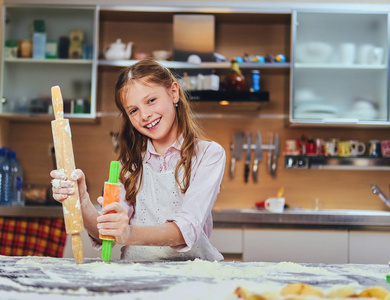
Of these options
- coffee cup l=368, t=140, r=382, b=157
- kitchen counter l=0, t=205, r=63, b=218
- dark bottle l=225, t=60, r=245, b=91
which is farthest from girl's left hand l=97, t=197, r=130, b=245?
coffee cup l=368, t=140, r=382, b=157

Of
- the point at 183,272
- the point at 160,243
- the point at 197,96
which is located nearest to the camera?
the point at 183,272

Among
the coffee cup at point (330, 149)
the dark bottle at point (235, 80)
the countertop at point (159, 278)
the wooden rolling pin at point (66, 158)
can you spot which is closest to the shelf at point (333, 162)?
the coffee cup at point (330, 149)

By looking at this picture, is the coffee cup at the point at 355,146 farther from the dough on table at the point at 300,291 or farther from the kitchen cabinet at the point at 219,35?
the dough on table at the point at 300,291

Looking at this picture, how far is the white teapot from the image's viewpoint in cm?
324

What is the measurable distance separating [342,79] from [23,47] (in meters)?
1.94

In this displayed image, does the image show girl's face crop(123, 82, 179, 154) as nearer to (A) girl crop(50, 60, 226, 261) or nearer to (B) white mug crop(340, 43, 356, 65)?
(A) girl crop(50, 60, 226, 261)

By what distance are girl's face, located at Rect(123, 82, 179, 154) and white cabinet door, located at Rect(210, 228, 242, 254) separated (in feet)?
4.47

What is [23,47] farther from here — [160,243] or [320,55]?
[160,243]

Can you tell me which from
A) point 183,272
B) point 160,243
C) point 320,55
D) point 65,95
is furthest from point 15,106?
point 183,272

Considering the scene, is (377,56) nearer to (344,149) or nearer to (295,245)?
(344,149)

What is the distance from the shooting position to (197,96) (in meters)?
3.04

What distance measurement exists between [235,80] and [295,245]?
101 cm

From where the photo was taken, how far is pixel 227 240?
278cm

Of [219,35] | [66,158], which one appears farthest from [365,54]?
[66,158]
